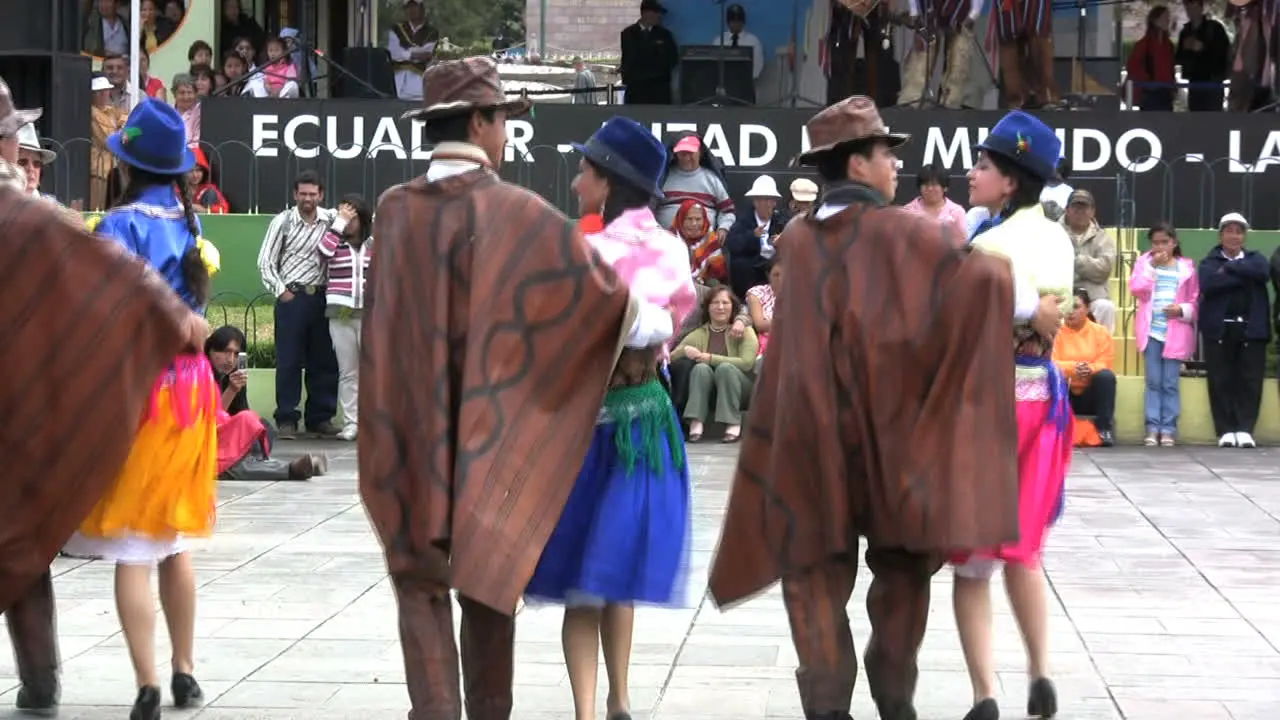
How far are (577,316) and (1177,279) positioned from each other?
36.8 feet

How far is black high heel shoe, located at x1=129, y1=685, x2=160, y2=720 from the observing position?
6.42 metres

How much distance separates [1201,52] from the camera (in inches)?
813

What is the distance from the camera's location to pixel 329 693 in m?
6.96

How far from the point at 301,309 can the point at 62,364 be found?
991 cm

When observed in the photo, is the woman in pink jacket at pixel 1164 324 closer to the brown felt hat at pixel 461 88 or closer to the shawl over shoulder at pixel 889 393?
the shawl over shoulder at pixel 889 393

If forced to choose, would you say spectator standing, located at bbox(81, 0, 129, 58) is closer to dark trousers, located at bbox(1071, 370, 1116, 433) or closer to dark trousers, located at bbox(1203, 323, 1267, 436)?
dark trousers, located at bbox(1071, 370, 1116, 433)

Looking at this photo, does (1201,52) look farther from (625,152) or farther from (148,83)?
(625,152)

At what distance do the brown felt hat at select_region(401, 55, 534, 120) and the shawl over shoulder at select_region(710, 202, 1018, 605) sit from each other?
1002 millimetres

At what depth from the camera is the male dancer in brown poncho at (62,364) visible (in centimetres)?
548

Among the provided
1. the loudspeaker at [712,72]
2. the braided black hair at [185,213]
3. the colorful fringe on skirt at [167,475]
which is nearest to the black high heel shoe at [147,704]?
the colorful fringe on skirt at [167,475]

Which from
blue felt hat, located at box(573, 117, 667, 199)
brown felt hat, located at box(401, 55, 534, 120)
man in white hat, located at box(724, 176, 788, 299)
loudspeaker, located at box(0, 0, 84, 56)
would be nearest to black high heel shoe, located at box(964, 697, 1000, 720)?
blue felt hat, located at box(573, 117, 667, 199)

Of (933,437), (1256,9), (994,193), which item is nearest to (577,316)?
(933,437)

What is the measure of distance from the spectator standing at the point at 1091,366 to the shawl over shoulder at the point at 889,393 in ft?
32.0

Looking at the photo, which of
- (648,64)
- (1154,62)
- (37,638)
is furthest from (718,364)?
(37,638)
